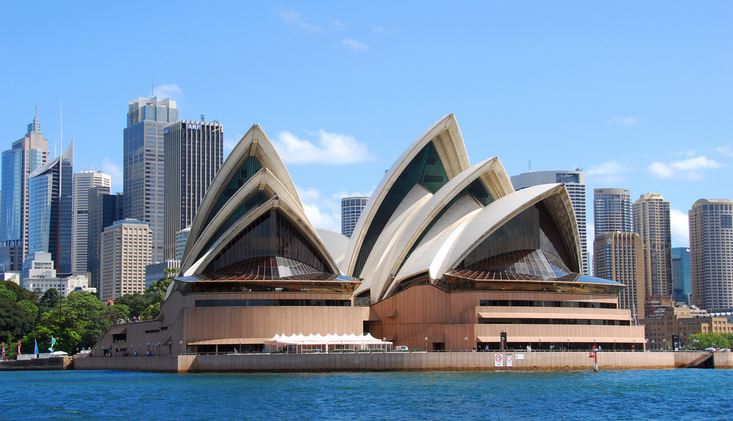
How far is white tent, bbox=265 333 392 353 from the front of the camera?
88562 mm

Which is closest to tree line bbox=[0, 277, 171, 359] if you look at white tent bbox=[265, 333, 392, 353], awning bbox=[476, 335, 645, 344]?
white tent bbox=[265, 333, 392, 353]

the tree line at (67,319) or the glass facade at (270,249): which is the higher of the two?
the glass facade at (270,249)

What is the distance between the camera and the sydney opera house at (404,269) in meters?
92.5

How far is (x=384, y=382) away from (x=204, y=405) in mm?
17056

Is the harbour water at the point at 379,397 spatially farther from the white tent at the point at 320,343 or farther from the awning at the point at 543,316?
the awning at the point at 543,316

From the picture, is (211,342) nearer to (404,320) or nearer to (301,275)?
(301,275)

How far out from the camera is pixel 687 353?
9881 cm

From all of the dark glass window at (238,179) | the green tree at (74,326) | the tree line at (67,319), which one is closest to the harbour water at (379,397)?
the dark glass window at (238,179)

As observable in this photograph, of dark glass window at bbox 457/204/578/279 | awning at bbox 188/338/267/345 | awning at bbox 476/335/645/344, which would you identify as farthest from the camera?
dark glass window at bbox 457/204/578/279

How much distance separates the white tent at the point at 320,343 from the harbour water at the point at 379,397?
6.38 metres

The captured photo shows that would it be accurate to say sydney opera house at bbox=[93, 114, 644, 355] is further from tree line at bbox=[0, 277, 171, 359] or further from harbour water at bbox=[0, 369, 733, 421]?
tree line at bbox=[0, 277, 171, 359]

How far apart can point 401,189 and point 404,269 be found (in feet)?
34.2

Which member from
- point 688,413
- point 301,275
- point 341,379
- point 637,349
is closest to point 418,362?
point 341,379

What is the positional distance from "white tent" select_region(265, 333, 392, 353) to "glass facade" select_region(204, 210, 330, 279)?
295 inches
